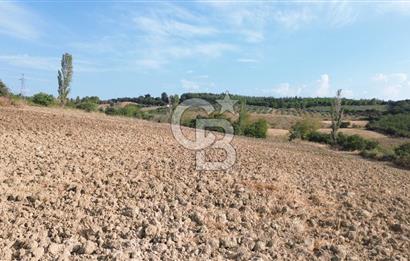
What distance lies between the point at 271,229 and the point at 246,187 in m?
2.07

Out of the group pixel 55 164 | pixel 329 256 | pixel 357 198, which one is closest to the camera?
pixel 329 256

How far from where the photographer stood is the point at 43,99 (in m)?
26.2

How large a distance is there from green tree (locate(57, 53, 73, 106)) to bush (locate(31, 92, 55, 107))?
4.41 feet

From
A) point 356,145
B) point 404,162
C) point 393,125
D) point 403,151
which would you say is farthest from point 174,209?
point 393,125

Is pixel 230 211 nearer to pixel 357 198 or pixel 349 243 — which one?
pixel 349 243

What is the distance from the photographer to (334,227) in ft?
20.0

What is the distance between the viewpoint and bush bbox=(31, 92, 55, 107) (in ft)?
84.7

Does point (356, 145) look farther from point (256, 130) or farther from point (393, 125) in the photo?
point (393, 125)

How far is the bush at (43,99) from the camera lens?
1016 inches

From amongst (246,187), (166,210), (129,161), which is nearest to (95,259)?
(166,210)

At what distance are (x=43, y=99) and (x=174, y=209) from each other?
2251 cm

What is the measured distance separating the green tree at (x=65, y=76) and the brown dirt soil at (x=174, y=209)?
19.4m

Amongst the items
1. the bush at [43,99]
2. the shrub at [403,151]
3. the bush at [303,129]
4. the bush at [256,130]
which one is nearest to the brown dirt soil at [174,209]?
the shrub at [403,151]

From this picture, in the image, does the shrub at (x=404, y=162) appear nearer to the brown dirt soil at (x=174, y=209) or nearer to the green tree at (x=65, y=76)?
the brown dirt soil at (x=174, y=209)
